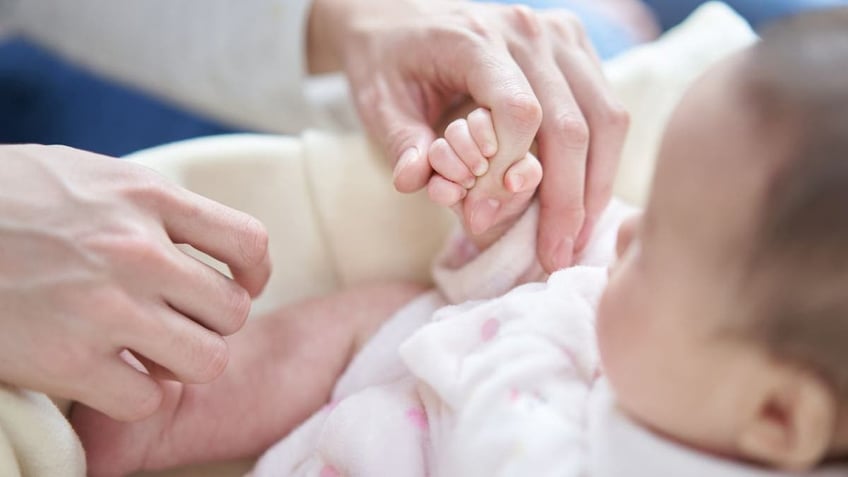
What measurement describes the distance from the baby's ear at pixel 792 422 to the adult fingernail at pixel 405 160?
1.13 ft

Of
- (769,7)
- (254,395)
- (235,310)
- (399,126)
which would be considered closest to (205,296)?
(235,310)

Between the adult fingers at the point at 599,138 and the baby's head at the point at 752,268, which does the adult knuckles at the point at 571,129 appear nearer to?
the adult fingers at the point at 599,138

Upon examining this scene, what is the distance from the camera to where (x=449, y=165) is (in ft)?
2.31

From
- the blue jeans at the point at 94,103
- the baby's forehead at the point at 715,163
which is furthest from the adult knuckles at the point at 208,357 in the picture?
the blue jeans at the point at 94,103

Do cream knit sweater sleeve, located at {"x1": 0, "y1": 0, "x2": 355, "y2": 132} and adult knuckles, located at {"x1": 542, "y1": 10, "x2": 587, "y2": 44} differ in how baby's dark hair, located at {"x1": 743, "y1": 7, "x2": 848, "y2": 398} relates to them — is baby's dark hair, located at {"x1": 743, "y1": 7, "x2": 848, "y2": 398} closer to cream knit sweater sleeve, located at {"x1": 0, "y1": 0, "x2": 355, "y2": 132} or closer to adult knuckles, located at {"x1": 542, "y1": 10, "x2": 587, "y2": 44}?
adult knuckles, located at {"x1": 542, "y1": 10, "x2": 587, "y2": 44}

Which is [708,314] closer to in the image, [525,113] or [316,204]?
[525,113]

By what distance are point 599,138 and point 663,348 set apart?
336 millimetres

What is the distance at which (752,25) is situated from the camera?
1.43 meters

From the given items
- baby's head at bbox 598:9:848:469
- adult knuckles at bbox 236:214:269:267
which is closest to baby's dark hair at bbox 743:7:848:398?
baby's head at bbox 598:9:848:469

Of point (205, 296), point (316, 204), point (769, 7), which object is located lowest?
point (769, 7)

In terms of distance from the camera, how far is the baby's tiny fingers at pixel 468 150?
0.70 meters

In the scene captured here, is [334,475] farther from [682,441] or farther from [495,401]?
[682,441]

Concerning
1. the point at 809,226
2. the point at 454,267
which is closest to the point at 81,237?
the point at 454,267

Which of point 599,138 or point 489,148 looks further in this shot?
point 599,138
